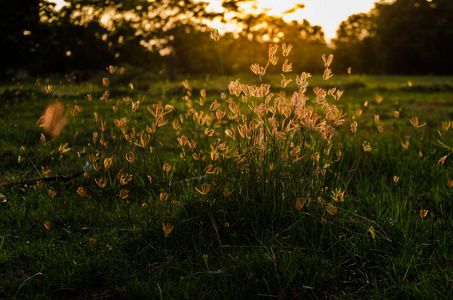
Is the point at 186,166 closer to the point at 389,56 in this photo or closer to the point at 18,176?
the point at 18,176

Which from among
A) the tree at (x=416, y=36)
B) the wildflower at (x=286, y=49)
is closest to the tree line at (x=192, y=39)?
the tree at (x=416, y=36)

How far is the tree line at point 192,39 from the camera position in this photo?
13945 millimetres

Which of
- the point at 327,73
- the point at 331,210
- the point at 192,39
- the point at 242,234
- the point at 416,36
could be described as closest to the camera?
the point at 331,210

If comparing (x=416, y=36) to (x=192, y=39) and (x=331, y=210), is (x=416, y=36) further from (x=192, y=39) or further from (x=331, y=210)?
(x=331, y=210)

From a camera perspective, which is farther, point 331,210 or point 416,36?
point 416,36

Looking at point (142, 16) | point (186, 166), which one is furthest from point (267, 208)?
point (142, 16)

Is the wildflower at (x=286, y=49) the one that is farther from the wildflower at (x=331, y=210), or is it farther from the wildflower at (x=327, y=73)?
the wildflower at (x=331, y=210)

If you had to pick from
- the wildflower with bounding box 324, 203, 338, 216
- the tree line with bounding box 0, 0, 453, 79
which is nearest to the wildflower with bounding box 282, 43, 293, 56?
the wildflower with bounding box 324, 203, 338, 216

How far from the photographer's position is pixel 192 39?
22.1 metres

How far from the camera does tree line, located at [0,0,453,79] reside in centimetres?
1395

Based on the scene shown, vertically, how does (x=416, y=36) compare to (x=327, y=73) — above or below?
above

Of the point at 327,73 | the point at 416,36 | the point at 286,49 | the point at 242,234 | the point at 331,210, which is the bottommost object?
the point at 242,234

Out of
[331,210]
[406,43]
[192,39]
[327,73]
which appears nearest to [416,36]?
[406,43]

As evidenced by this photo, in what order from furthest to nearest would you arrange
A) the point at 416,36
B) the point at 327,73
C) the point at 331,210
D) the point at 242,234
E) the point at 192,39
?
the point at 416,36, the point at 192,39, the point at 242,234, the point at 327,73, the point at 331,210
